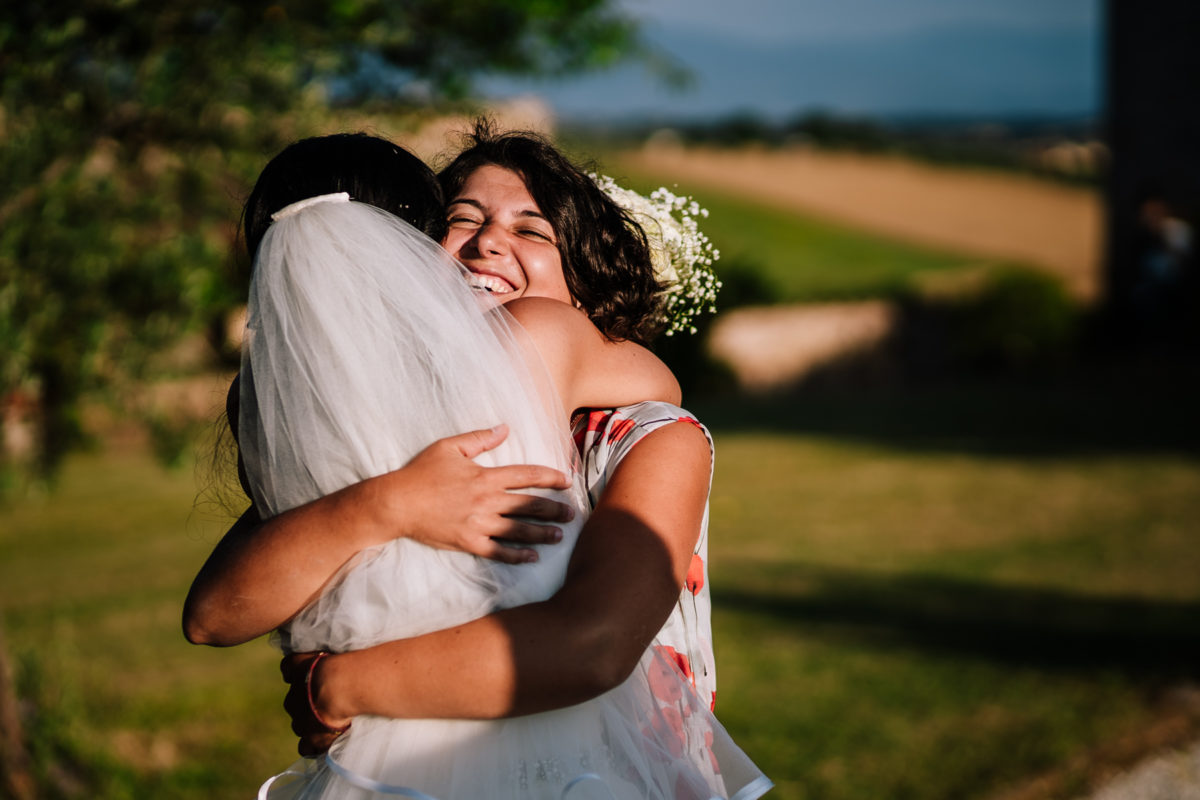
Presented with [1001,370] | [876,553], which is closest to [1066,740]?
[876,553]

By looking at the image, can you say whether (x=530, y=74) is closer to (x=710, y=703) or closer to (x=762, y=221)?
(x=710, y=703)

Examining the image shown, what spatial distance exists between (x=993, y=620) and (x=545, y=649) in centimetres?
618

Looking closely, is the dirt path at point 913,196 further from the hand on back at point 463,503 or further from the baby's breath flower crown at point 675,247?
the hand on back at point 463,503

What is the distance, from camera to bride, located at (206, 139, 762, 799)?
1628 mm

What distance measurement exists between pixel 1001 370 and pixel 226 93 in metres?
19.3

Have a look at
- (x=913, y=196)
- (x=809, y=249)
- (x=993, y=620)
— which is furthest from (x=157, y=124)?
(x=913, y=196)

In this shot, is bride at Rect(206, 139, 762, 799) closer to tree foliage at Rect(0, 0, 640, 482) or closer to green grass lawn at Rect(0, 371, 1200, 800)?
green grass lawn at Rect(0, 371, 1200, 800)

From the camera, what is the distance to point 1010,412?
50.6 ft

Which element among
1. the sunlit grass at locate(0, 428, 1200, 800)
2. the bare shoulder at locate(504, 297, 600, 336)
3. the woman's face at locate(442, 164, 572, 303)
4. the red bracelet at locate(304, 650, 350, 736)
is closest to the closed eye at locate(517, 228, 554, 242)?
the woman's face at locate(442, 164, 572, 303)

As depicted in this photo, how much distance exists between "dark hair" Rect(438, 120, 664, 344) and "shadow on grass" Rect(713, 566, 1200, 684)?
5021 mm

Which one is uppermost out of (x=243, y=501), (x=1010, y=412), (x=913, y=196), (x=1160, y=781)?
(x=243, y=501)

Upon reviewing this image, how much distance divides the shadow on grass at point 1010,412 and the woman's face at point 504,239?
38.1 feet

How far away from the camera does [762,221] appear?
40.8 meters

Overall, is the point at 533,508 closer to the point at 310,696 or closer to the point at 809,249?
the point at 310,696
